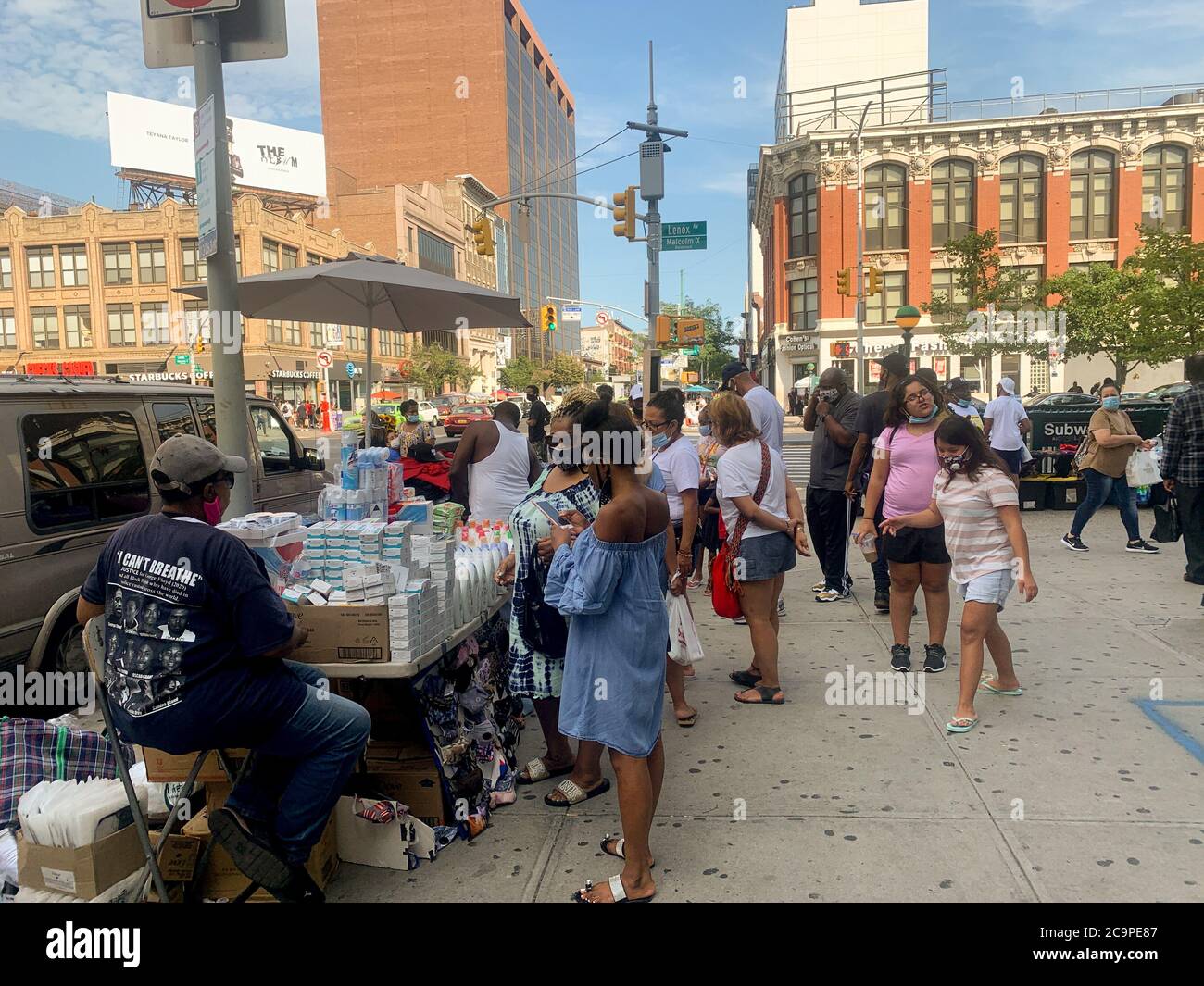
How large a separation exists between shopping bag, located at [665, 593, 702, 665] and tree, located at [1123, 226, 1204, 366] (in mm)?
23958

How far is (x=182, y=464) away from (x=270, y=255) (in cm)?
5270

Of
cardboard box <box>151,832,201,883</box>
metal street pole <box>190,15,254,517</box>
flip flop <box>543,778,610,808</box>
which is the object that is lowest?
flip flop <box>543,778,610,808</box>

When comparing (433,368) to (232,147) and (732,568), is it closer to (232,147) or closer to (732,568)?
(232,147)

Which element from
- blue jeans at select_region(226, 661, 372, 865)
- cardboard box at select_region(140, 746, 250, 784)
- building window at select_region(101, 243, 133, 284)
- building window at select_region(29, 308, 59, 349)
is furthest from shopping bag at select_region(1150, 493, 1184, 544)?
building window at select_region(29, 308, 59, 349)

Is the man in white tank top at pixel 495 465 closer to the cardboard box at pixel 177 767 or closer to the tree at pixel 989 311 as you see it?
the cardboard box at pixel 177 767

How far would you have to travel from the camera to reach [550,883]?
3.39m

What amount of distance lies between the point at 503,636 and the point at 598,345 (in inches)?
7059

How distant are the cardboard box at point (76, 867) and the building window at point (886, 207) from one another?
4468 cm

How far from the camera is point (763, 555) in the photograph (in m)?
5.18

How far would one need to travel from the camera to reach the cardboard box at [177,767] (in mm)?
3385

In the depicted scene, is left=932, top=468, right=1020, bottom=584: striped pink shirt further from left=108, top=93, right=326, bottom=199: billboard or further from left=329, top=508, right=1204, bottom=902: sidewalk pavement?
left=108, top=93, right=326, bottom=199: billboard

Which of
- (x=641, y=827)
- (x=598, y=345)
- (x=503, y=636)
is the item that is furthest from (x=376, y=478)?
(x=598, y=345)

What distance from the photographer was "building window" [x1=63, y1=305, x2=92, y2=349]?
50.3 m

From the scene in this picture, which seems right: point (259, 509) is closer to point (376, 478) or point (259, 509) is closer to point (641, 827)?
point (376, 478)
